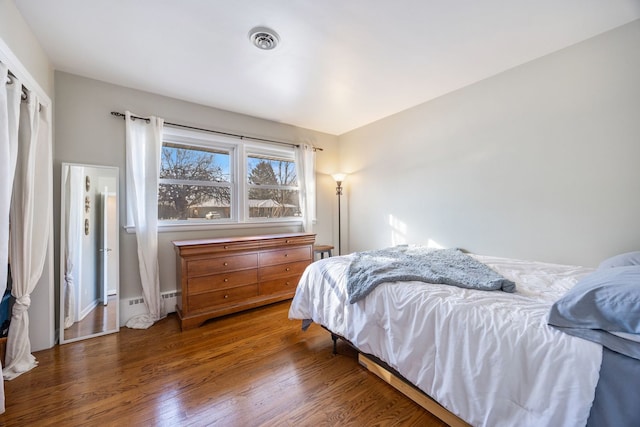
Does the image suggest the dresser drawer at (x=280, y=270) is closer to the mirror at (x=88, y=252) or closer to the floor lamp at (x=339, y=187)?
the floor lamp at (x=339, y=187)

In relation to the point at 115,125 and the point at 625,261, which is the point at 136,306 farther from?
the point at 625,261

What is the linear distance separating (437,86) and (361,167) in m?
1.56

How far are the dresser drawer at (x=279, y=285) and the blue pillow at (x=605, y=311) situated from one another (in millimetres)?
2597

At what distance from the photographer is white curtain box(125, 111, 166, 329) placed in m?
2.60

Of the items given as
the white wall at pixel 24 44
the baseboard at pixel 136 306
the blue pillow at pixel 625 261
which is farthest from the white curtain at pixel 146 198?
the blue pillow at pixel 625 261

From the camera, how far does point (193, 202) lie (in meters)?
3.13

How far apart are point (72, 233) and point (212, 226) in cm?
126

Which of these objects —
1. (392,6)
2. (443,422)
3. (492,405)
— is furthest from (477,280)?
(392,6)

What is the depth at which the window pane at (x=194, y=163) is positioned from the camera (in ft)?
9.79

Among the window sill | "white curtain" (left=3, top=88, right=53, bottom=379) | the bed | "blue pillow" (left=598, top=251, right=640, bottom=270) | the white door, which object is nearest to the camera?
the bed

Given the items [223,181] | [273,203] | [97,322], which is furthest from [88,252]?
[273,203]

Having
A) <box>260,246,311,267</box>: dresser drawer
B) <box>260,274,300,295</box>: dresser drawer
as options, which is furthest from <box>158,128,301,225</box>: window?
<box>260,274,300,295</box>: dresser drawer

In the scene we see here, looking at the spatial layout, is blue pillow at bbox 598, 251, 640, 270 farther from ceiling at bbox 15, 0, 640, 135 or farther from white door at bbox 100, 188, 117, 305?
white door at bbox 100, 188, 117, 305

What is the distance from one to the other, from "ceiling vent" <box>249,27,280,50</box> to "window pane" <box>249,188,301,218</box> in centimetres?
193
